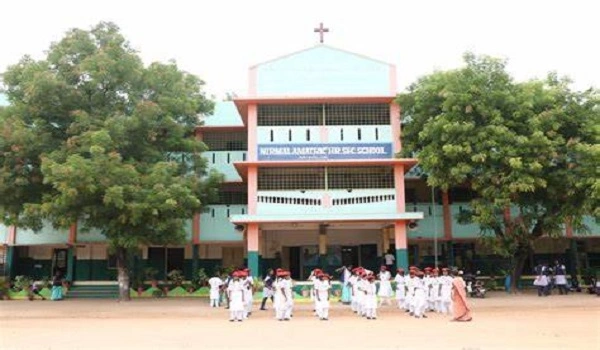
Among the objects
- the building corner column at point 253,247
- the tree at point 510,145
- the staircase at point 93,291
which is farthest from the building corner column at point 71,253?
the tree at point 510,145

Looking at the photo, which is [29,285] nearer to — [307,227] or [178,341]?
[307,227]

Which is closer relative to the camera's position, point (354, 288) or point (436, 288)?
point (354, 288)

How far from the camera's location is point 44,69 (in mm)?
20406

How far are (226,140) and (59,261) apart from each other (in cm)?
880

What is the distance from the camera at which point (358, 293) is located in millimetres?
16625

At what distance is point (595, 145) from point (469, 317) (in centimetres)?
803

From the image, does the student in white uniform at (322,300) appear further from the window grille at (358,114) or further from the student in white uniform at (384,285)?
the window grille at (358,114)

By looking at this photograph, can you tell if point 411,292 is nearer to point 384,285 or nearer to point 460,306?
point 460,306

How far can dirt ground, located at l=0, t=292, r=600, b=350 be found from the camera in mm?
10711

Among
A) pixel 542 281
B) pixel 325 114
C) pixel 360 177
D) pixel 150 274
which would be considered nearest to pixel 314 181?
pixel 360 177

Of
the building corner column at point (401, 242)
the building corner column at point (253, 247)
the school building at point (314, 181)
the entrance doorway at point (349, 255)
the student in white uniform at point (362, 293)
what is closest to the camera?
the student in white uniform at point (362, 293)

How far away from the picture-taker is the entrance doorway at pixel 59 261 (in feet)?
85.3

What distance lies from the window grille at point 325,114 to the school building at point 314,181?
35 millimetres

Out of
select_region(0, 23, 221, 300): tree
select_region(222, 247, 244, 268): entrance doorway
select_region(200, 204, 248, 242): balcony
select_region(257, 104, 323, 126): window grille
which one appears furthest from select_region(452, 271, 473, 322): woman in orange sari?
select_region(222, 247, 244, 268): entrance doorway
